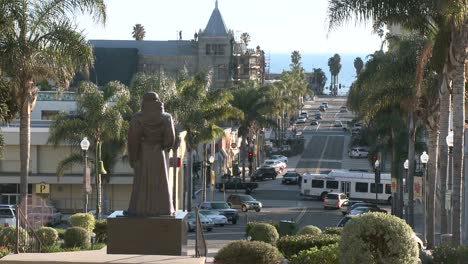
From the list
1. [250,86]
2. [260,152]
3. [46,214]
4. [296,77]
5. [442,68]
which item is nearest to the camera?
[442,68]

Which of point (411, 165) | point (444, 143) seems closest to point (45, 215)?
point (411, 165)

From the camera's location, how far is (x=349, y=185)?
80250 mm

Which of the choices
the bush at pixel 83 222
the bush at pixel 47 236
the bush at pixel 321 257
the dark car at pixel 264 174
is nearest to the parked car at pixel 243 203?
the dark car at pixel 264 174

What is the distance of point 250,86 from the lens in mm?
105812

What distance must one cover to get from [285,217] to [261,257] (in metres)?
41.6

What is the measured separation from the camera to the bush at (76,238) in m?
31.5

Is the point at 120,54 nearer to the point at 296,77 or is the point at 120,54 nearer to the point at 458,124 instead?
the point at 296,77

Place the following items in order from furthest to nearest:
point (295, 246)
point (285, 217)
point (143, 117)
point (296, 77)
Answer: point (296, 77) < point (285, 217) < point (295, 246) < point (143, 117)

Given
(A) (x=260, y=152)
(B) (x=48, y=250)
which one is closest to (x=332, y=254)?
(B) (x=48, y=250)

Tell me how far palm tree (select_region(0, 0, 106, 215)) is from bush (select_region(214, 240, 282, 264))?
37.3 feet

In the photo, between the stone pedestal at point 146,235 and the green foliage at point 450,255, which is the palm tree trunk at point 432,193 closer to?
the green foliage at point 450,255

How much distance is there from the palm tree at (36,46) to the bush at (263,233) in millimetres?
6910

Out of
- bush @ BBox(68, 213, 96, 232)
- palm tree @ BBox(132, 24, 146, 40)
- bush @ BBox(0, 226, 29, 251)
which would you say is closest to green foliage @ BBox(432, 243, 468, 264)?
bush @ BBox(0, 226, 29, 251)

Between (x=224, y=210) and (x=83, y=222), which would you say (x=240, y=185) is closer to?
(x=224, y=210)
